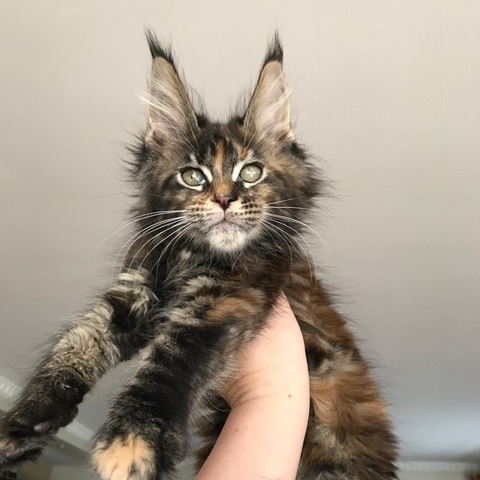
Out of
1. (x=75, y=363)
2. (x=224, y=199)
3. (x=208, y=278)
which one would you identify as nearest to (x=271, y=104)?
(x=224, y=199)

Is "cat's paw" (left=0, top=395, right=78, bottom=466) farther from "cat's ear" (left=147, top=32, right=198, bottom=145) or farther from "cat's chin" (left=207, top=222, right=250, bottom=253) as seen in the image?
"cat's ear" (left=147, top=32, right=198, bottom=145)

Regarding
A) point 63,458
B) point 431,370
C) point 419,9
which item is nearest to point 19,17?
point 419,9

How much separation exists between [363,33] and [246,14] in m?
0.35

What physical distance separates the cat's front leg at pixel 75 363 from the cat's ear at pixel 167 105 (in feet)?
1.17

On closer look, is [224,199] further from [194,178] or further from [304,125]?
[304,125]

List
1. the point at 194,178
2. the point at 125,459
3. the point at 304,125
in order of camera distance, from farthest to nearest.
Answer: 1. the point at 304,125
2. the point at 194,178
3. the point at 125,459

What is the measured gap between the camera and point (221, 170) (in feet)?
4.18

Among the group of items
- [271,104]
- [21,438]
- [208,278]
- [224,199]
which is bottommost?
[21,438]

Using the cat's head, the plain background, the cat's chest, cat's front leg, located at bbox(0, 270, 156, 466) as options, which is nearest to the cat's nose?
the cat's head

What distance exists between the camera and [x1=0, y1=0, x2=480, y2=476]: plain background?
1617 millimetres

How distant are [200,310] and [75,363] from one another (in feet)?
0.82

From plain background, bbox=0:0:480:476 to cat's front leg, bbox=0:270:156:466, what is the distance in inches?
3.3

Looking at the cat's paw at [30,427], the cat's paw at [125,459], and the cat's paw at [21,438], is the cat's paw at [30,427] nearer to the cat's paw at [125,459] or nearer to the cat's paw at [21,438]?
the cat's paw at [21,438]

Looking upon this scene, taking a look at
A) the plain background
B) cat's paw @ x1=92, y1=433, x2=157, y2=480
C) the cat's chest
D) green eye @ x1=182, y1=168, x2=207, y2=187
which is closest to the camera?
cat's paw @ x1=92, y1=433, x2=157, y2=480
